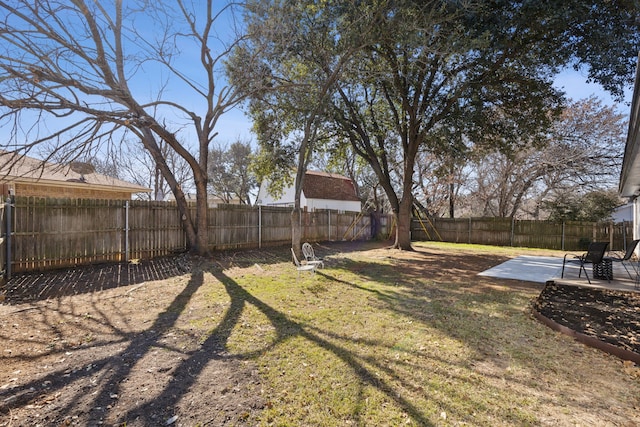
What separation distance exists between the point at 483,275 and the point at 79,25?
37.6ft

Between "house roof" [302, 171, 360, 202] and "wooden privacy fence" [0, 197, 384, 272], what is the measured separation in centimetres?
1235

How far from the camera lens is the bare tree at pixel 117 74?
554 centimetres

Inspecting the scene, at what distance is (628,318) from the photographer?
4.72m

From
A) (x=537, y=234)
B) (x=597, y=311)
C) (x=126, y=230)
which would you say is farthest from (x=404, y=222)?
(x=126, y=230)

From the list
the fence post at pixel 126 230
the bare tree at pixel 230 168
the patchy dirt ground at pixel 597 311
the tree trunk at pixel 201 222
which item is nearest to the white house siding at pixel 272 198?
the bare tree at pixel 230 168

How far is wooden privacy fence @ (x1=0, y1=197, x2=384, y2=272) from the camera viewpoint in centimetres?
699

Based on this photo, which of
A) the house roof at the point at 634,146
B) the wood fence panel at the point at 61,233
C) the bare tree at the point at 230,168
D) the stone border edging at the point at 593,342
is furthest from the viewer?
the bare tree at the point at 230,168

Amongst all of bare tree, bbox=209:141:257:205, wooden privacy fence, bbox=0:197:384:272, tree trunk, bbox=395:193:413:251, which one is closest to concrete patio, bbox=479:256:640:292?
tree trunk, bbox=395:193:413:251

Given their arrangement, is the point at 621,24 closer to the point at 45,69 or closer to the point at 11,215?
the point at 45,69

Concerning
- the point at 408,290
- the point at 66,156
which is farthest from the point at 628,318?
Answer: the point at 66,156

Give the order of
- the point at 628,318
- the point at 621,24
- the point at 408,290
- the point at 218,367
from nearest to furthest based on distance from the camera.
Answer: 1. the point at 218,367
2. the point at 628,318
3. the point at 408,290
4. the point at 621,24

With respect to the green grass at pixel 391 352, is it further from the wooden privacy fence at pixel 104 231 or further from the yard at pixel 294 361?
the wooden privacy fence at pixel 104 231

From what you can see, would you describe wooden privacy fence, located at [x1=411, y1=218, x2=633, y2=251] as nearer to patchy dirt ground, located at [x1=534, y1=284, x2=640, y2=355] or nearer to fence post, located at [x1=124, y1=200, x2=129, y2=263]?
patchy dirt ground, located at [x1=534, y1=284, x2=640, y2=355]

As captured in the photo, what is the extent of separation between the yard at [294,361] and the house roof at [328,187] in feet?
63.4
